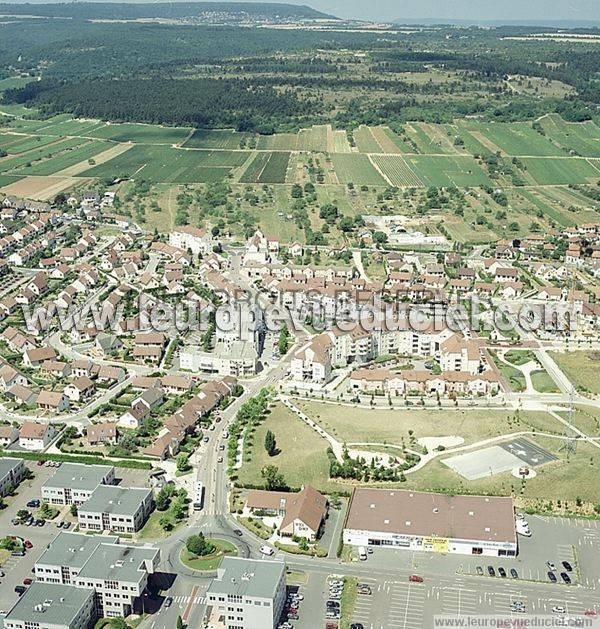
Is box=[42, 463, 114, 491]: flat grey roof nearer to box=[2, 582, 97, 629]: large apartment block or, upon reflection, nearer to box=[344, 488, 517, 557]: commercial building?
box=[2, 582, 97, 629]: large apartment block

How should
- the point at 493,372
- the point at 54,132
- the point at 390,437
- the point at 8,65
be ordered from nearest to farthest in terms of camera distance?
the point at 390,437 → the point at 493,372 → the point at 54,132 → the point at 8,65

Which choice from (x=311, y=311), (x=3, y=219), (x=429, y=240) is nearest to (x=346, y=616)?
(x=311, y=311)

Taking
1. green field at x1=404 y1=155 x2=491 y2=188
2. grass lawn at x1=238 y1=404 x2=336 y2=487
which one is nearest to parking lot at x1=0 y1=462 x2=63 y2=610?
grass lawn at x1=238 y1=404 x2=336 y2=487

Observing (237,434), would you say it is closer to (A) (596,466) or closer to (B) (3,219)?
(A) (596,466)

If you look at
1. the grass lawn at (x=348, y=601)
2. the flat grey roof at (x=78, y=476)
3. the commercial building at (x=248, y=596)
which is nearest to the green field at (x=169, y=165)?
the flat grey roof at (x=78, y=476)

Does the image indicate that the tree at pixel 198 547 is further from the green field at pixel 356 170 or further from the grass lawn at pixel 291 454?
the green field at pixel 356 170

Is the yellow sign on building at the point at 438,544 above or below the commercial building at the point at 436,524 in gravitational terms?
below
